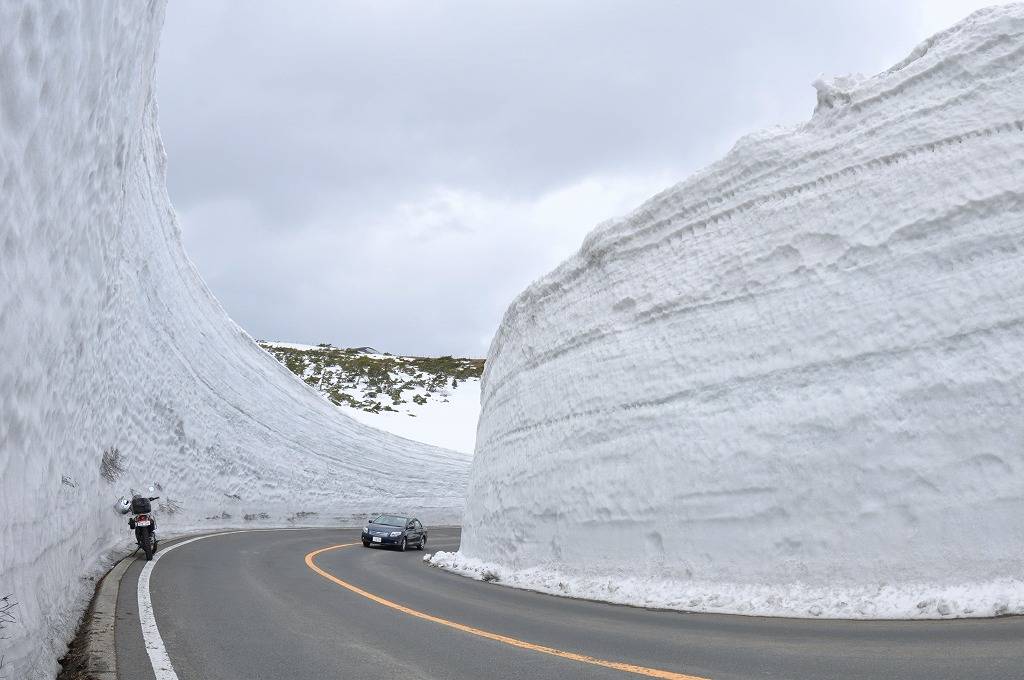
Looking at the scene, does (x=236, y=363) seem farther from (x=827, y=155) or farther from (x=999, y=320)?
(x=999, y=320)

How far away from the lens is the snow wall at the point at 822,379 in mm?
9586

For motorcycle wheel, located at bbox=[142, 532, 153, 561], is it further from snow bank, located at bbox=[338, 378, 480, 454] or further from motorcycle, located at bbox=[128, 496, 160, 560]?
snow bank, located at bbox=[338, 378, 480, 454]

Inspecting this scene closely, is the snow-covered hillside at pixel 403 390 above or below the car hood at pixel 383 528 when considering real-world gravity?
above

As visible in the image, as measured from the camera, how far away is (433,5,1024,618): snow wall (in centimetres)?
959

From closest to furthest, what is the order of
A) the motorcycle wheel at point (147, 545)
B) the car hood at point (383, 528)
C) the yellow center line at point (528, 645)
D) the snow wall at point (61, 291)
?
1. the snow wall at point (61, 291)
2. the yellow center line at point (528, 645)
3. the motorcycle wheel at point (147, 545)
4. the car hood at point (383, 528)

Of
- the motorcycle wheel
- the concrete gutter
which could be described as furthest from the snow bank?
the concrete gutter

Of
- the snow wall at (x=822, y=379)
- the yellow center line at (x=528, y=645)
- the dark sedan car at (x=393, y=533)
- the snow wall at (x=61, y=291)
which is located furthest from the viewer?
the dark sedan car at (x=393, y=533)

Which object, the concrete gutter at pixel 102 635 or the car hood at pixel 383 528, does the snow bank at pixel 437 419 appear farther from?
the concrete gutter at pixel 102 635

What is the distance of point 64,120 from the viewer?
5.49 metres

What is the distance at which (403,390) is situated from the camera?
57.7 m

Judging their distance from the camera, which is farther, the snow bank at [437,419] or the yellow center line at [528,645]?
the snow bank at [437,419]

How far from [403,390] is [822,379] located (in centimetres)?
4851

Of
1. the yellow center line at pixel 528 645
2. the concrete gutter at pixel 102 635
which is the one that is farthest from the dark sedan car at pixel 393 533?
the concrete gutter at pixel 102 635

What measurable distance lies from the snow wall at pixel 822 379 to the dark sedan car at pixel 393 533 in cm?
880
